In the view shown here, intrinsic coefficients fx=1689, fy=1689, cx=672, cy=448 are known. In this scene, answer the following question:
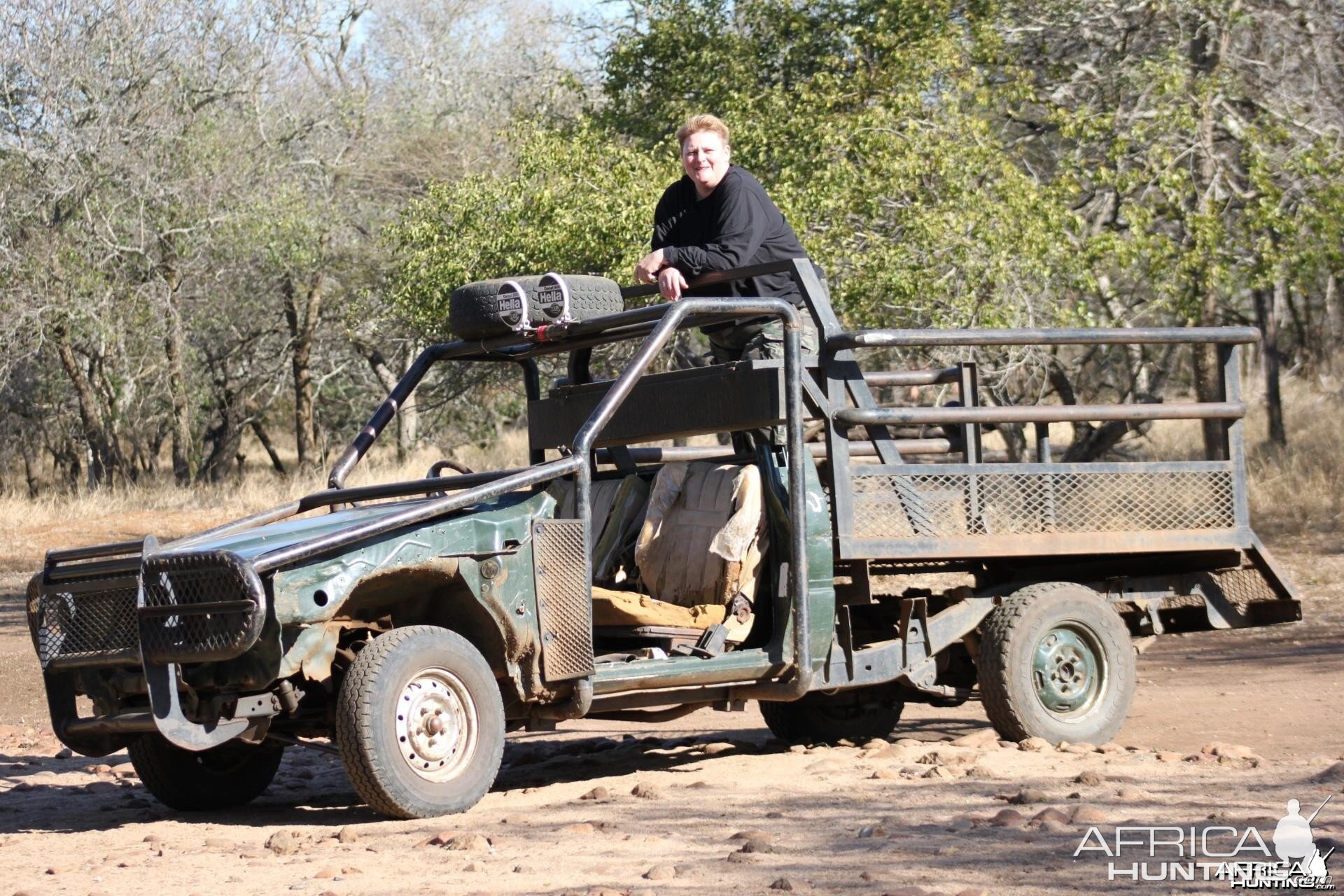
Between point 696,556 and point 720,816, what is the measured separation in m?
1.45

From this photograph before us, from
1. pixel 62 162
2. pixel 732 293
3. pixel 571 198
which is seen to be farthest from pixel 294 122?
pixel 732 293

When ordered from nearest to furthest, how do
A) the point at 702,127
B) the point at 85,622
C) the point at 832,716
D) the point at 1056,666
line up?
the point at 85,622 < the point at 702,127 < the point at 1056,666 < the point at 832,716

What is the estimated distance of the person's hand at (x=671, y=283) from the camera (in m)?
6.78

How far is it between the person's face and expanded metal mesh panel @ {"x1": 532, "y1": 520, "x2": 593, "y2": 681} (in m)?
1.85

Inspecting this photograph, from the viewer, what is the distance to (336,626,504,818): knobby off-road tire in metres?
5.56

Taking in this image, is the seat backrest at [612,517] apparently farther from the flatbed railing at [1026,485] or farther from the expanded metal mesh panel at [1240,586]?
the expanded metal mesh panel at [1240,586]

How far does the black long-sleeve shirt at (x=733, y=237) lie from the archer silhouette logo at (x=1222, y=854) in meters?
2.84

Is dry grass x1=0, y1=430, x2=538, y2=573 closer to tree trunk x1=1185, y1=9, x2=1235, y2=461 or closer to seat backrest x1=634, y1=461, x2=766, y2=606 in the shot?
tree trunk x1=1185, y1=9, x2=1235, y2=461

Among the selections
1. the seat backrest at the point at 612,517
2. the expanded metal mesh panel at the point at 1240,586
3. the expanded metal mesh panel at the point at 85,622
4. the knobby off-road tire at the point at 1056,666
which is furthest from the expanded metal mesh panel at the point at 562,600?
the expanded metal mesh panel at the point at 1240,586

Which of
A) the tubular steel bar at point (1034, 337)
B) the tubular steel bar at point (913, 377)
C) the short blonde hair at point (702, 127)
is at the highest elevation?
the short blonde hair at point (702, 127)

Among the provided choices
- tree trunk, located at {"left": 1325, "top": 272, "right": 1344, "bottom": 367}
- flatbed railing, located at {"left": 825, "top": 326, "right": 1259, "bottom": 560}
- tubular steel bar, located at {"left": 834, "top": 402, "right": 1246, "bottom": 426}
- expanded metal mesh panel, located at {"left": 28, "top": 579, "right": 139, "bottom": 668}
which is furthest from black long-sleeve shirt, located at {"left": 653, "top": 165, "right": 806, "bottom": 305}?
tree trunk, located at {"left": 1325, "top": 272, "right": 1344, "bottom": 367}

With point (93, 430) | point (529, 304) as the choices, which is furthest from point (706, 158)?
point (93, 430)

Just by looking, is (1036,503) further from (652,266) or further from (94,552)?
(94,552)

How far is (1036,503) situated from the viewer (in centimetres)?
716
